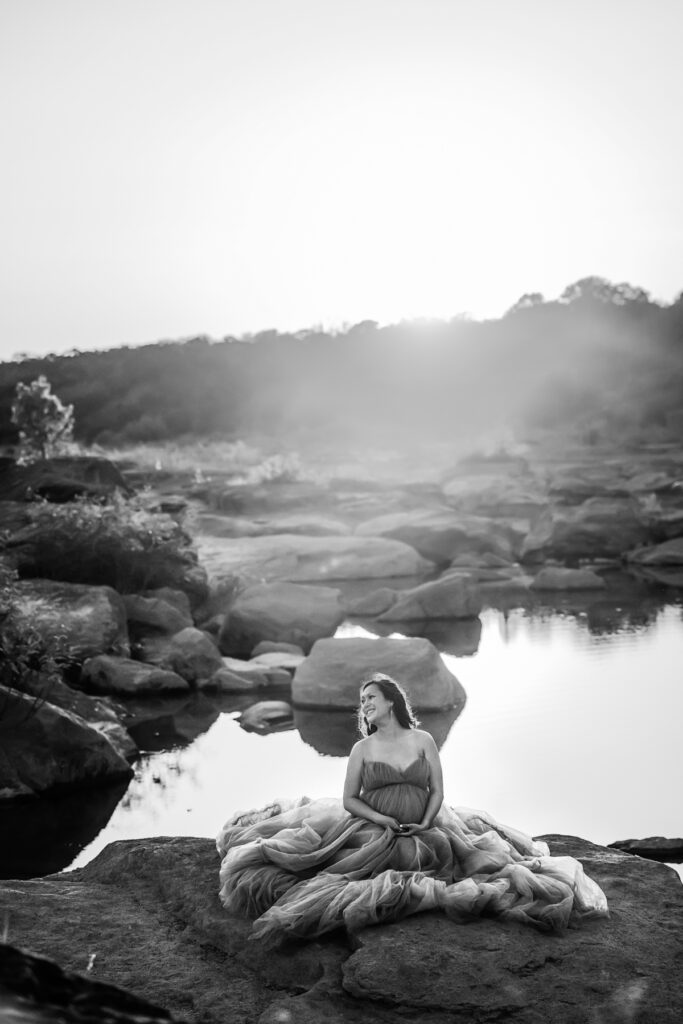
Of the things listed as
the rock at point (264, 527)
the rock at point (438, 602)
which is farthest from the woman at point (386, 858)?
the rock at point (264, 527)

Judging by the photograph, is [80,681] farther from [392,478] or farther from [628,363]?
[628,363]

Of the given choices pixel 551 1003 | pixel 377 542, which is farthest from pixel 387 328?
pixel 551 1003

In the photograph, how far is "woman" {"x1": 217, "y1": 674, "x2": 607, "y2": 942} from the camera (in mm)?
5004

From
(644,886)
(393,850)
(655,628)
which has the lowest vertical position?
(655,628)

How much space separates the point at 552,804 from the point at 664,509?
868 inches

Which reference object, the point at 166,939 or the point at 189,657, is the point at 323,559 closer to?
the point at 189,657

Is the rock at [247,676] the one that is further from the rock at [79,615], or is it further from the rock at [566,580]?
the rock at [566,580]

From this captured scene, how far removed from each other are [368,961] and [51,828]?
4.52m

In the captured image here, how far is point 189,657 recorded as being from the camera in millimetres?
13172

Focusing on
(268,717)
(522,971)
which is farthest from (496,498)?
(522,971)

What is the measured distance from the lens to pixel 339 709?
1184 centimetres

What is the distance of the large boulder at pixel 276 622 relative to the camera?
15.2 metres

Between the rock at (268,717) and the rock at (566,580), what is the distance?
1040cm

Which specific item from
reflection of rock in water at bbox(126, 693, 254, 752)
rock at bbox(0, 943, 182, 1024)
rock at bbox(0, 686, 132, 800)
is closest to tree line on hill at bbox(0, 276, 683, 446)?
reflection of rock in water at bbox(126, 693, 254, 752)
